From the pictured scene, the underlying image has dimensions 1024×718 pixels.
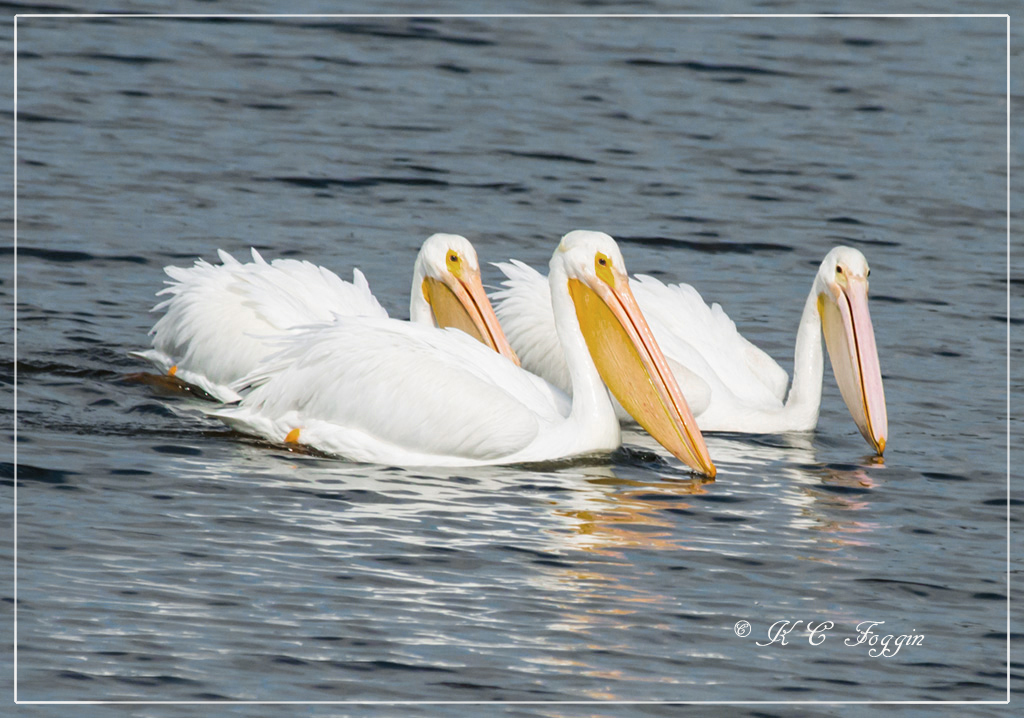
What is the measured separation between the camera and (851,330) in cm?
813

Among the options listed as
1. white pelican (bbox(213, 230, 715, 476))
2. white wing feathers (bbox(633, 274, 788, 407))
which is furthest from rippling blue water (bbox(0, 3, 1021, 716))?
white wing feathers (bbox(633, 274, 788, 407))

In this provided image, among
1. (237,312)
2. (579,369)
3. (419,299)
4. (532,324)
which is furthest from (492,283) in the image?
(579,369)

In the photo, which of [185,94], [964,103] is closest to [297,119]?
[185,94]

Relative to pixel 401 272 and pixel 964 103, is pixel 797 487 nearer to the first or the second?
pixel 401 272

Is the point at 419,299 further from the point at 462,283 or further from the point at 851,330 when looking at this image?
the point at 851,330

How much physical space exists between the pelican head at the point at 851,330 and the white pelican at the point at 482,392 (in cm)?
108

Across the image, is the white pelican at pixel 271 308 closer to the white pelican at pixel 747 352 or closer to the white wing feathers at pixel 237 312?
the white wing feathers at pixel 237 312

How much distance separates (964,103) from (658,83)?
228 centimetres

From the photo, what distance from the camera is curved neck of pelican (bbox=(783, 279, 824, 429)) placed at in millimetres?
8195

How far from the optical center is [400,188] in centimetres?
1139

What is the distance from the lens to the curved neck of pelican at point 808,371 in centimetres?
820

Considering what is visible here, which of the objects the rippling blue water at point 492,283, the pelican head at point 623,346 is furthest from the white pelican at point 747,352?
the pelican head at point 623,346

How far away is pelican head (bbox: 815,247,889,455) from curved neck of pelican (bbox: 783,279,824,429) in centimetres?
5

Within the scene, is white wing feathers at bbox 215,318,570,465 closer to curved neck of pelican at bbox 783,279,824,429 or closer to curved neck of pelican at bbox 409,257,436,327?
curved neck of pelican at bbox 409,257,436,327
